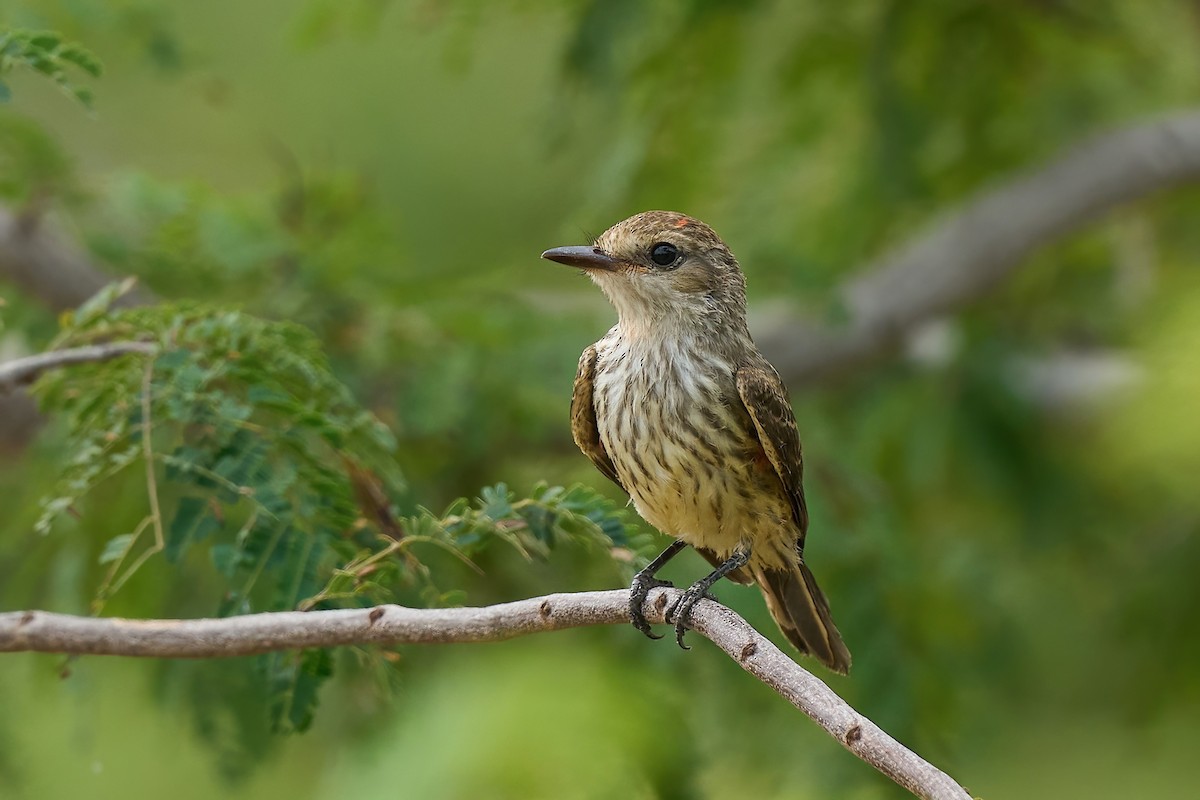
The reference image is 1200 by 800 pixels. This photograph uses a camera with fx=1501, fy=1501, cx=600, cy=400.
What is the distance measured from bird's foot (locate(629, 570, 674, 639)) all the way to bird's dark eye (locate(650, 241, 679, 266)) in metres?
0.72

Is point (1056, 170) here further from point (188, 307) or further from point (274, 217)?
point (188, 307)

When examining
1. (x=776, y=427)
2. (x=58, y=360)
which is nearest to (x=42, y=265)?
(x=58, y=360)

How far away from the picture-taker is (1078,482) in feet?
20.1

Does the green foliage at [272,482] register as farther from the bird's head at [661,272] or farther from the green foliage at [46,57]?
the bird's head at [661,272]

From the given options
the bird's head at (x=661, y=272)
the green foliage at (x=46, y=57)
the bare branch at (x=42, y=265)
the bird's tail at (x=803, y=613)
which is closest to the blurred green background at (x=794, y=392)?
the bare branch at (x=42, y=265)

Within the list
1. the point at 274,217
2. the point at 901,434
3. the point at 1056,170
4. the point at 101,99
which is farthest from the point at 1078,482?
the point at 101,99

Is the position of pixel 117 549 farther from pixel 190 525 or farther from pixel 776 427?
pixel 776 427

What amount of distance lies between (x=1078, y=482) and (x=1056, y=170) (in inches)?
50.8

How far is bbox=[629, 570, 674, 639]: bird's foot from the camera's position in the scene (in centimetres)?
265

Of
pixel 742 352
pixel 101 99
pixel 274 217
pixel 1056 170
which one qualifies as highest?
pixel 101 99

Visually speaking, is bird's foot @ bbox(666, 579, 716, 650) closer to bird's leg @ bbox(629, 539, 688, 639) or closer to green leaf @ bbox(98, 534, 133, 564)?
bird's leg @ bbox(629, 539, 688, 639)

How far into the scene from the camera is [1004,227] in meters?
5.65

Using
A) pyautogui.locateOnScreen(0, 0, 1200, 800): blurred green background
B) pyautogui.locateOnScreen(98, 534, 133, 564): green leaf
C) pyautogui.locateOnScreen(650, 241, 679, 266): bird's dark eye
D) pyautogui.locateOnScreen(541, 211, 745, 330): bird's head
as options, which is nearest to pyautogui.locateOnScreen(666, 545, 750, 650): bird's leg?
pyautogui.locateOnScreen(0, 0, 1200, 800): blurred green background

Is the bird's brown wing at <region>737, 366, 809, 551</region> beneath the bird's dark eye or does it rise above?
beneath
